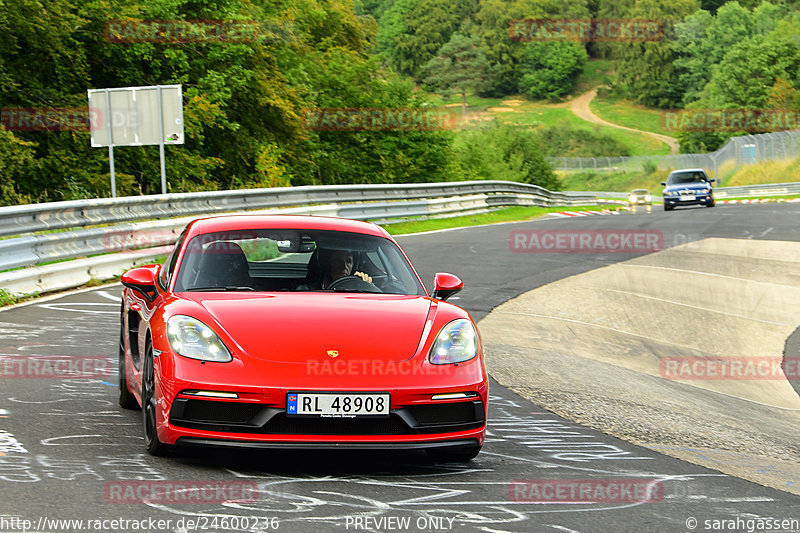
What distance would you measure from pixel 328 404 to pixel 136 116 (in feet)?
58.3

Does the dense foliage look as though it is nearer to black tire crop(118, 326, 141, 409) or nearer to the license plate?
black tire crop(118, 326, 141, 409)

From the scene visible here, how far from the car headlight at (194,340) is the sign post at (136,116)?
1664 centimetres

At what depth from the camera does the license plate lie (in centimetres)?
536

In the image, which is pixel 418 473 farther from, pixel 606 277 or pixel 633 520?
pixel 606 277

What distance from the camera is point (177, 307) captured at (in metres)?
6.00

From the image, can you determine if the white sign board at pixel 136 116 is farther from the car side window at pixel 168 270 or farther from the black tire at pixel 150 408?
the black tire at pixel 150 408

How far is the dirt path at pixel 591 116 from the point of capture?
148m

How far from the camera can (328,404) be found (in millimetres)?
5371

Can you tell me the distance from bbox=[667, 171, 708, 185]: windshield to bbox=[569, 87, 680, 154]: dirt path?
101 meters

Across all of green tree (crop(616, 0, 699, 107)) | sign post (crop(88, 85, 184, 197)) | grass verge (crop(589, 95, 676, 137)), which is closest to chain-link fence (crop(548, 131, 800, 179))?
sign post (crop(88, 85, 184, 197))

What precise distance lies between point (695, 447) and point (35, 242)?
372 inches

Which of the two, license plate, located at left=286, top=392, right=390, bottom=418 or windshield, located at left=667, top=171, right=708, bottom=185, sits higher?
license plate, located at left=286, top=392, right=390, bottom=418

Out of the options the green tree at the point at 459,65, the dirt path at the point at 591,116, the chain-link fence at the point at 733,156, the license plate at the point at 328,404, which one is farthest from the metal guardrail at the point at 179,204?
the green tree at the point at 459,65

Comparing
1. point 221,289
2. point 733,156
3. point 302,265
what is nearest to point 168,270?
point 221,289
